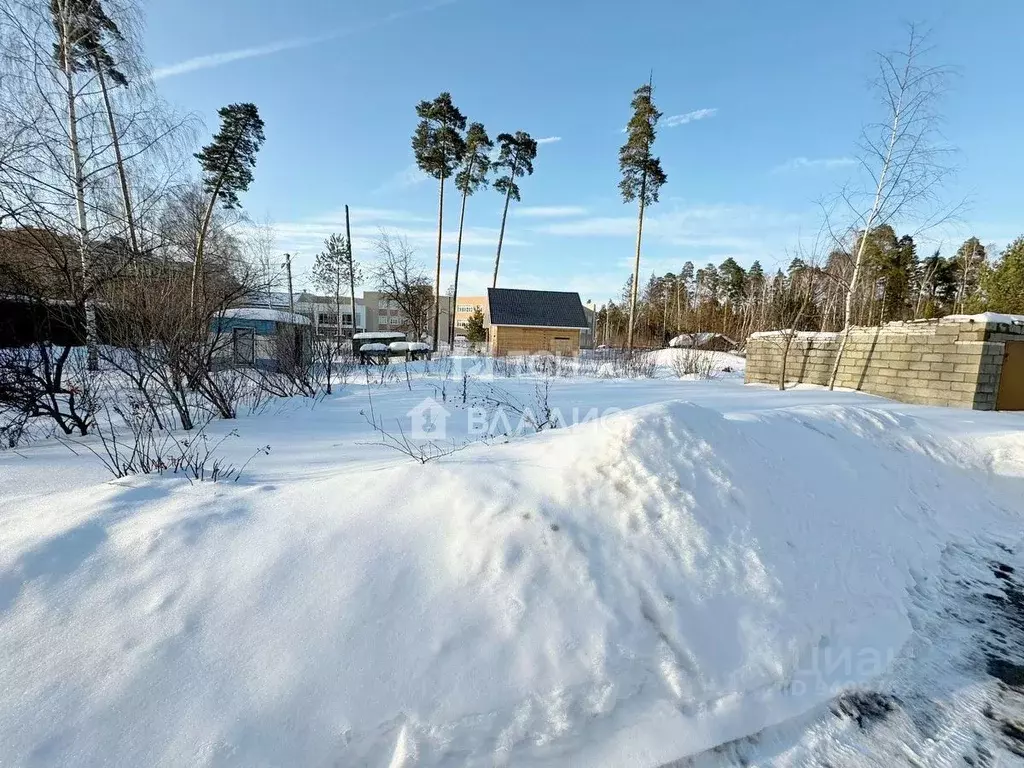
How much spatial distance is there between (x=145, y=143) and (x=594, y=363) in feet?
44.2

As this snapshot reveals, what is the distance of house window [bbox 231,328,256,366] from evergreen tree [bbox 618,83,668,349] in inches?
645

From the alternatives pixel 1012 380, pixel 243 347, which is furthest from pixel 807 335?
pixel 243 347

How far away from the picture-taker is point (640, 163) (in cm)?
2167

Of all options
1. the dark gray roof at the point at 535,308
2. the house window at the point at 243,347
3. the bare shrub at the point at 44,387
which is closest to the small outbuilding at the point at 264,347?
the house window at the point at 243,347

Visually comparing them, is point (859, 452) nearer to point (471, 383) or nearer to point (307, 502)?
point (307, 502)

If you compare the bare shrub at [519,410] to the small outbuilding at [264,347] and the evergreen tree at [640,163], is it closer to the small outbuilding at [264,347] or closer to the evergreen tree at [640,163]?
the small outbuilding at [264,347]

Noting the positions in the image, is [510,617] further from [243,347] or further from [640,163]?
[640,163]

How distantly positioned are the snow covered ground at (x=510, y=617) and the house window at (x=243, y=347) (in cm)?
397

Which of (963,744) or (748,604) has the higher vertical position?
(748,604)

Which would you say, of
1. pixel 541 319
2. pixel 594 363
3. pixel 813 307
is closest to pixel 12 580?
pixel 594 363

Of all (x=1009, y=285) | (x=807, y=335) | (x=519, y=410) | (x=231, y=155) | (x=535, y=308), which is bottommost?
(x=519, y=410)

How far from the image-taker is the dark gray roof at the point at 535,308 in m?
24.9

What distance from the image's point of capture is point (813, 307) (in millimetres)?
26203

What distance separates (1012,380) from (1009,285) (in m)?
10.7
